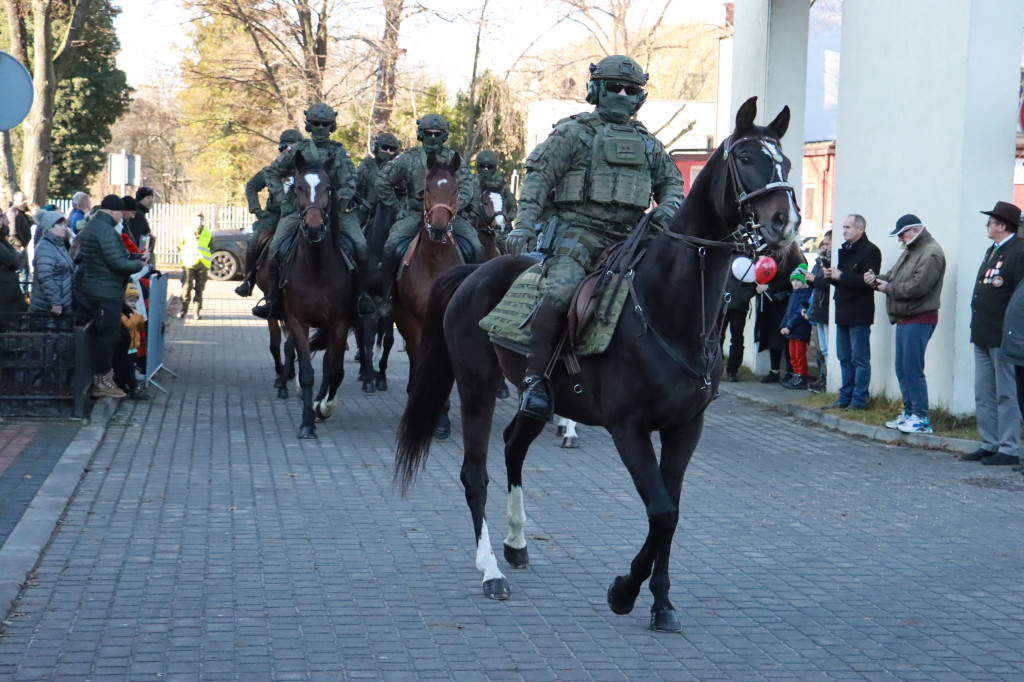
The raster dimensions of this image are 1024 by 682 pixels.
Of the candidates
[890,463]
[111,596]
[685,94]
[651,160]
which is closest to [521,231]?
[651,160]

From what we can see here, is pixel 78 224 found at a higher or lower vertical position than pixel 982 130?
lower

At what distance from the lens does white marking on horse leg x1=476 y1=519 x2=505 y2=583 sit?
21.6ft

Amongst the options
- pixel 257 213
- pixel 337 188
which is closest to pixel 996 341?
pixel 337 188

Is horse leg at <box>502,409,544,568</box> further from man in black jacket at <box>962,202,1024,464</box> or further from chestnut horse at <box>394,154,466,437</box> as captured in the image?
man in black jacket at <box>962,202,1024,464</box>

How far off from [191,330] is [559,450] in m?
13.4

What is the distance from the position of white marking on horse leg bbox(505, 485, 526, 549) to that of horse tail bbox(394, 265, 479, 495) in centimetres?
66

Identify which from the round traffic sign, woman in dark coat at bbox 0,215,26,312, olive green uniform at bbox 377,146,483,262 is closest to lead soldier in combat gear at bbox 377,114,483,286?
olive green uniform at bbox 377,146,483,262

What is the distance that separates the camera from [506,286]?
23.6 ft

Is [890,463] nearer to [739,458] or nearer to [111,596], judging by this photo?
[739,458]

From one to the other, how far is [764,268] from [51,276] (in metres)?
9.21

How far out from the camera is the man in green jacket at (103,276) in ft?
41.9

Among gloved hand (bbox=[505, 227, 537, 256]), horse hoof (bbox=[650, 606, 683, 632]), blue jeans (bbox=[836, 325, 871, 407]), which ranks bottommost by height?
horse hoof (bbox=[650, 606, 683, 632])

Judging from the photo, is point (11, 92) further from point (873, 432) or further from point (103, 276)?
point (873, 432)

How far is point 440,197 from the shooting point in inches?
458
